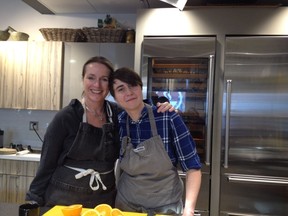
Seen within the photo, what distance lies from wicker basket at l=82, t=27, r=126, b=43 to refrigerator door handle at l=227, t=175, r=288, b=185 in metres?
1.77

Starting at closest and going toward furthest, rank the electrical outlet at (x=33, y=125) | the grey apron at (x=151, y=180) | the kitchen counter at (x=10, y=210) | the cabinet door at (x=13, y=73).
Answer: the kitchen counter at (x=10, y=210) < the grey apron at (x=151, y=180) < the cabinet door at (x=13, y=73) < the electrical outlet at (x=33, y=125)

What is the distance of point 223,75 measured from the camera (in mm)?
2211

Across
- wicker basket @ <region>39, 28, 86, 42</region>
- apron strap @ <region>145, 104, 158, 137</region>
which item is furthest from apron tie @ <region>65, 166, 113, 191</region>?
wicker basket @ <region>39, 28, 86, 42</region>

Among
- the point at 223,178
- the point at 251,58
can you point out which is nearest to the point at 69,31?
the point at 251,58

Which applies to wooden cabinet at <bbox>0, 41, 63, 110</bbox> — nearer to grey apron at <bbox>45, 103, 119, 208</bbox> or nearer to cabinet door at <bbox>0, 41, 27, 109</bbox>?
cabinet door at <bbox>0, 41, 27, 109</bbox>

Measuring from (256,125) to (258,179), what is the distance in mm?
453

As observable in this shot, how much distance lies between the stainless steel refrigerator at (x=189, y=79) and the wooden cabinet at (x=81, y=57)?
487 mm

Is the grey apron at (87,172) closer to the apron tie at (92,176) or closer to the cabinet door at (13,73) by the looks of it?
the apron tie at (92,176)

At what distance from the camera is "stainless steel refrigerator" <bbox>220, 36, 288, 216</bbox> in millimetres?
2125

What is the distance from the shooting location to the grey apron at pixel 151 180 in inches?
47.8

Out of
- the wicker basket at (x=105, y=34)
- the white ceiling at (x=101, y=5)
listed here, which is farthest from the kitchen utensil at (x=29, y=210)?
the white ceiling at (x=101, y=5)

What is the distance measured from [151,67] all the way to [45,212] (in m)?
1.55

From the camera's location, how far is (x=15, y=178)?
2.66 meters

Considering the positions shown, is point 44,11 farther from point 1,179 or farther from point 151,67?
point 1,179
